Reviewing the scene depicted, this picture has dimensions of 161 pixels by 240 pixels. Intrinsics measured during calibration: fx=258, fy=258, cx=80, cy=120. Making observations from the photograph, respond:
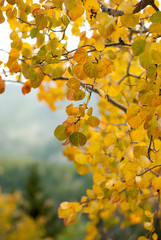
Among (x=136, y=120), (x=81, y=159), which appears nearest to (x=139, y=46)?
(x=136, y=120)

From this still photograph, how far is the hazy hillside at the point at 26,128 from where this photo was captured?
79281mm

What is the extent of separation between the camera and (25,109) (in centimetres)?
10581

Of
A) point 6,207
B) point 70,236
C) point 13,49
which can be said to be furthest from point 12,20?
point 70,236

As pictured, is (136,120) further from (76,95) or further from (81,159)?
(81,159)

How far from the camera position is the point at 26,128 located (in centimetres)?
9675

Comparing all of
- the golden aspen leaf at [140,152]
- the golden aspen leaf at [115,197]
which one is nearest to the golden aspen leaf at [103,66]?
the golden aspen leaf at [140,152]

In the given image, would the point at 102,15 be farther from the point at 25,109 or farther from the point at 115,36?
the point at 25,109

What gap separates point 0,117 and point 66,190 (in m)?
72.6

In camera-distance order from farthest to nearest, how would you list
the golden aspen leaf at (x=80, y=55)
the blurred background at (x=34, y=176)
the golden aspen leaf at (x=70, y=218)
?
the blurred background at (x=34, y=176)
the golden aspen leaf at (x=70, y=218)
the golden aspen leaf at (x=80, y=55)

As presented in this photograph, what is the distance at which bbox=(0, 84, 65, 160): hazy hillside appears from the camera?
7928 cm

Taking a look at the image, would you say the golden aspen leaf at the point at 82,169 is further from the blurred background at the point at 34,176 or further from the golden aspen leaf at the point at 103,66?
the golden aspen leaf at the point at 103,66

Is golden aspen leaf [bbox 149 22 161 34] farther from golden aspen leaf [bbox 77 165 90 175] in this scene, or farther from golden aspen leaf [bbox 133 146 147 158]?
golden aspen leaf [bbox 77 165 90 175]

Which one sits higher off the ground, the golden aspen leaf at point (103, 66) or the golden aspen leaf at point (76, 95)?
the golden aspen leaf at point (103, 66)

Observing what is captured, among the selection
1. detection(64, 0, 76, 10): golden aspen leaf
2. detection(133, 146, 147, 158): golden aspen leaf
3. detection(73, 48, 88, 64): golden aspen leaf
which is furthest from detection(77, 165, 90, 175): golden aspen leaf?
detection(64, 0, 76, 10): golden aspen leaf
